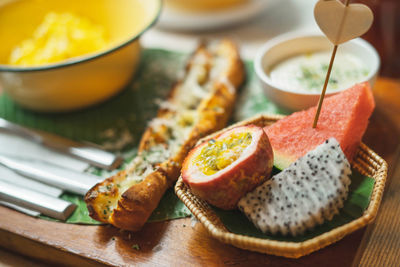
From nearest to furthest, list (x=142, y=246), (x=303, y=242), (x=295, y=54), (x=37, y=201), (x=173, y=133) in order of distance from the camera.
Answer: (x=303, y=242), (x=142, y=246), (x=37, y=201), (x=173, y=133), (x=295, y=54)

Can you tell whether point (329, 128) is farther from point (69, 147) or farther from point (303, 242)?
point (69, 147)

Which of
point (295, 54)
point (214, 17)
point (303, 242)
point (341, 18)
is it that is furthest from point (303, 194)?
point (214, 17)

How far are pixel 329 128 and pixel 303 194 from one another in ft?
0.99

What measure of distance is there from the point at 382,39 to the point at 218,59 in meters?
0.78

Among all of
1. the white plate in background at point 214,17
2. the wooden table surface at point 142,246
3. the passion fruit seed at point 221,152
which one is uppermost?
the white plate in background at point 214,17

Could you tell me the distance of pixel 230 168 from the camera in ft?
3.65

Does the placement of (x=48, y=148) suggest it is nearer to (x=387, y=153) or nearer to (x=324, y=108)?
(x=324, y=108)

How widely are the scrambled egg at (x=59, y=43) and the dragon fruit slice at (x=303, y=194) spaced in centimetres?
117

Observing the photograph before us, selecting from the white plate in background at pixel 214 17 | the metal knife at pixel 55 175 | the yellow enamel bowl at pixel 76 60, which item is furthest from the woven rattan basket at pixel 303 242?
the white plate in background at pixel 214 17

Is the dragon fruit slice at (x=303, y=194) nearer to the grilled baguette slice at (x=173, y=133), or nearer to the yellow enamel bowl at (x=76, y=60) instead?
the grilled baguette slice at (x=173, y=133)

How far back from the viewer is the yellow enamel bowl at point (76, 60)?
1744 millimetres

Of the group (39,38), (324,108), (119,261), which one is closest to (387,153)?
(324,108)

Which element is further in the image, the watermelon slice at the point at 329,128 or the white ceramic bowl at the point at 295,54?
the white ceramic bowl at the point at 295,54

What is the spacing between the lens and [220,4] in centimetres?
255
